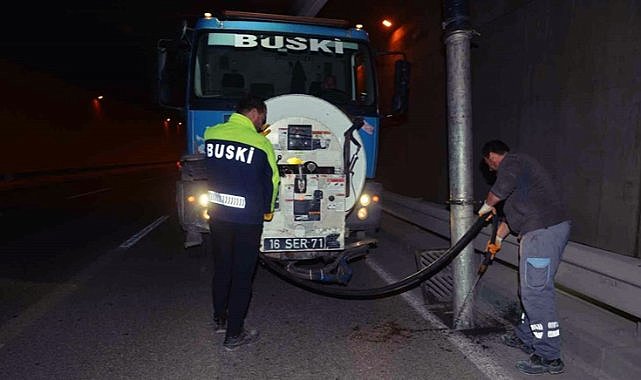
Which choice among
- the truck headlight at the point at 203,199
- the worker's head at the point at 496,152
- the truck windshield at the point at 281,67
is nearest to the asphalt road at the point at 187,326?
the truck headlight at the point at 203,199

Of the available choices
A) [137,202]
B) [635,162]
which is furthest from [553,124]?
[137,202]

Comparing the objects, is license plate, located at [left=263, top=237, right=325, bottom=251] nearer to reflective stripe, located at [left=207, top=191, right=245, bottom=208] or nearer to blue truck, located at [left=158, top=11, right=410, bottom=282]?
blue truck, located at [left=158, top=11, right=410, bottom=282]

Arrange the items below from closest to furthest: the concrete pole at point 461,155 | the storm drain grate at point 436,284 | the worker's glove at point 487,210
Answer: the worker's glove at point 487,210, the concrete pole at point 461,155, the storm drain grate at point 436,284

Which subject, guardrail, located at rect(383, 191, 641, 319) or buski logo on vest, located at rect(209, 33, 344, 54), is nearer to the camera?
guardrail, located at rect(383, 191, 641, 319)

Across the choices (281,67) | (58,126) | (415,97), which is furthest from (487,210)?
(58,126)

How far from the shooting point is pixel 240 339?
428 centimetres

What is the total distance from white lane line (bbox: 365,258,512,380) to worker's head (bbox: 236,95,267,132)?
250 cm

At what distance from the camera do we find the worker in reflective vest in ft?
13.4

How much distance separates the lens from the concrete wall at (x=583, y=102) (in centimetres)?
518

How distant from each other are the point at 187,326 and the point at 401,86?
3.98 m

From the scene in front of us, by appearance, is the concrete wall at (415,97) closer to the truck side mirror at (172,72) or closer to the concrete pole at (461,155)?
the truck side mirror at (172,72)

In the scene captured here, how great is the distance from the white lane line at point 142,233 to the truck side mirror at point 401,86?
4.84 metres

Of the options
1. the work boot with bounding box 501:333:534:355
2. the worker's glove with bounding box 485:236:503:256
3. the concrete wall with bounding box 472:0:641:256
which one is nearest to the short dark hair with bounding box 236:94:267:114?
the worker's glove with bounding box 485:236:503:256

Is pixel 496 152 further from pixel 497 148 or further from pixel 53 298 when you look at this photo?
pixel 53 298
